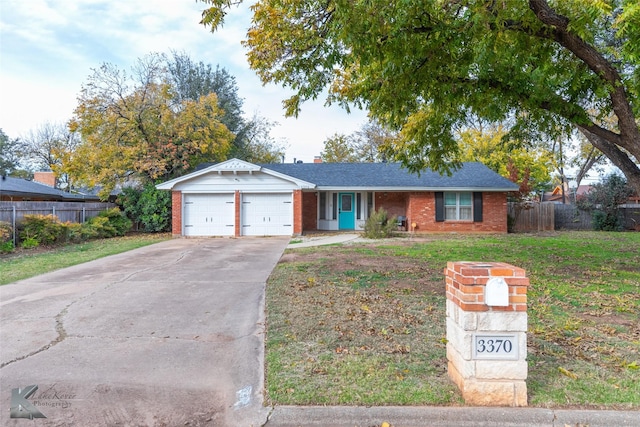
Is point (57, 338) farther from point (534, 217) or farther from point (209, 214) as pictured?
point (534, 217)

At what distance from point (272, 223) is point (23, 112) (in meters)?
30.7

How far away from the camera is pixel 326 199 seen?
19.7 m

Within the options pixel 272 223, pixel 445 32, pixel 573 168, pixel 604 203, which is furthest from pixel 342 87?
pixel 573 168

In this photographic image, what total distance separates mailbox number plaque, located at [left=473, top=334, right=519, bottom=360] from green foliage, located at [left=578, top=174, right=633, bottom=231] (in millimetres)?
20997

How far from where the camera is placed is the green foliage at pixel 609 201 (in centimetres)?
1884

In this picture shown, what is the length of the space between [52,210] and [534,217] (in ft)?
72.5

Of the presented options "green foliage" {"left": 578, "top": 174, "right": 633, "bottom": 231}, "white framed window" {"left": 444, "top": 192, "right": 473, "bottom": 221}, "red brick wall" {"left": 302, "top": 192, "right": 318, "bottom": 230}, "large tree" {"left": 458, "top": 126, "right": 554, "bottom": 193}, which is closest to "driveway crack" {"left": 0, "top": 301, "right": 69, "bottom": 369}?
"red brick wall" {"left": 302, "top": 192, "right": 318, "bottom": 230}

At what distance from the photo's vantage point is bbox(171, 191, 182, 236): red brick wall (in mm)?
16766

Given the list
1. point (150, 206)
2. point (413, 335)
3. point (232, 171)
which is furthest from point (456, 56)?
point (150, 206)

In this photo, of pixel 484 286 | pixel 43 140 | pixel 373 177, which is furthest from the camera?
pixel 43 140

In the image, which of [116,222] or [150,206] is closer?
[116,222]

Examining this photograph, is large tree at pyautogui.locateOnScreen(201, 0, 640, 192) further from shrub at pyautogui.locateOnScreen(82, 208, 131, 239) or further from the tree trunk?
shrub at pyautogui.locateOnScreen(82, 208, 131, 239)

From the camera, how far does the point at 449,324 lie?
3.17 metres

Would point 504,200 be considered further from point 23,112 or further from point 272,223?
point 23,112
